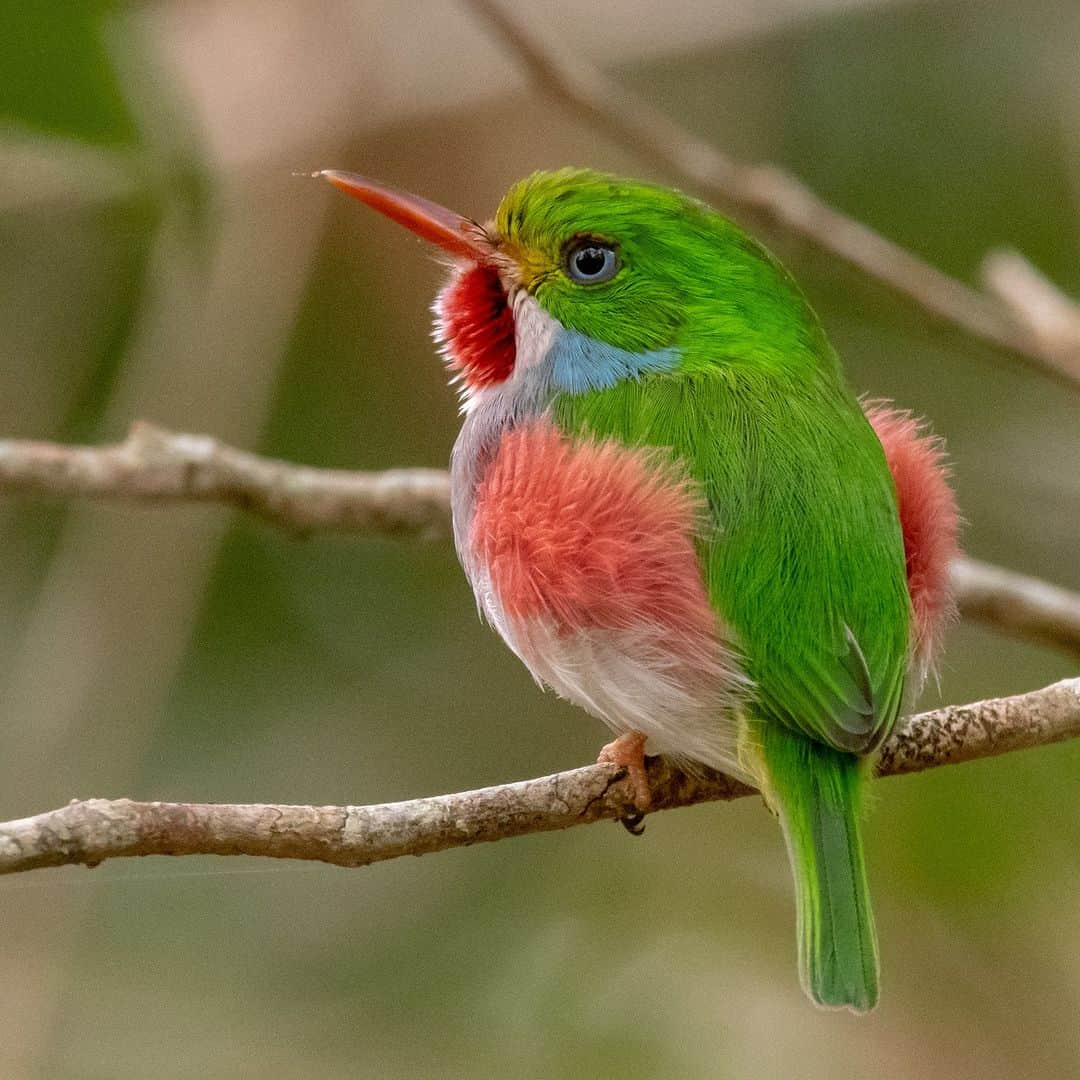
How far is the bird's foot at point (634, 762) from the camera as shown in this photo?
8.27 feet

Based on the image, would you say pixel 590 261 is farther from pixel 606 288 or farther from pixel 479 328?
pixel 479 328

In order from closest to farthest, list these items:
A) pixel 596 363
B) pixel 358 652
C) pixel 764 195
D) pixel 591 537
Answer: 1. pixel 591 537
2. pixel 596 363
3. pixel 764 195
4. pixel 358 652

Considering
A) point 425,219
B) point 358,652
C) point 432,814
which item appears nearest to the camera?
point 432,814

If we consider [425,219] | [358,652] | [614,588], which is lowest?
[614,588]

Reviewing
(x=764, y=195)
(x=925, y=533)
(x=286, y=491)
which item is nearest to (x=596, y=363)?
(x=925, y=533)

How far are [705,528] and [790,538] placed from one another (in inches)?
5.3

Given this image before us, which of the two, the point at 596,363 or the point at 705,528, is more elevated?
the point at 596,363

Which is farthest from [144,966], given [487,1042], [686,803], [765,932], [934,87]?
[934,87]

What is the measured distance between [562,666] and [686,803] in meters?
0.32

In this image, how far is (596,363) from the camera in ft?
9.17

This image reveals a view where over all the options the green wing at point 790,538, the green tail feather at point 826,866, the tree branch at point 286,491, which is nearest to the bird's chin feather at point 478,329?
the green wing at point 790,538

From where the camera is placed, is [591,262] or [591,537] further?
[591,262]

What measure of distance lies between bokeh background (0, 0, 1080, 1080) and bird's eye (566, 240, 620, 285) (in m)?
0.98

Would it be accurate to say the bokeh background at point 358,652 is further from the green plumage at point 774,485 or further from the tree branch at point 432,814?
the tree branch at point 432,814
